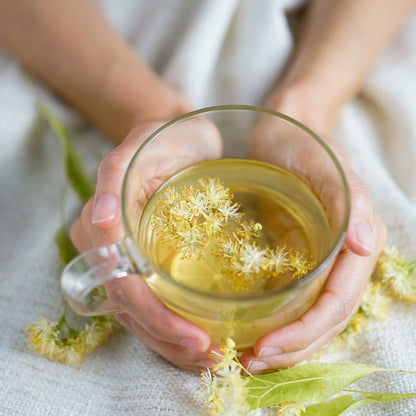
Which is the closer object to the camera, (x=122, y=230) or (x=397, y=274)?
(x=122, y=230)

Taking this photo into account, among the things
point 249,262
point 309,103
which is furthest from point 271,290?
point 309,103

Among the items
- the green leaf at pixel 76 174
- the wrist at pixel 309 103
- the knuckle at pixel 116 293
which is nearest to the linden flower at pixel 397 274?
the wrist at pixel 309 103

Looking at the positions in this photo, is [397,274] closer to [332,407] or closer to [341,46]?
[332,407]

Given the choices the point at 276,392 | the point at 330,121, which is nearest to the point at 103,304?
the point at 276,392

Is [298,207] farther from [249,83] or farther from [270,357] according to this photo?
[249,83]

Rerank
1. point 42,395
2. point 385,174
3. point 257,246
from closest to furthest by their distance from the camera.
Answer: point 257,246
point 42,395
point 385,174

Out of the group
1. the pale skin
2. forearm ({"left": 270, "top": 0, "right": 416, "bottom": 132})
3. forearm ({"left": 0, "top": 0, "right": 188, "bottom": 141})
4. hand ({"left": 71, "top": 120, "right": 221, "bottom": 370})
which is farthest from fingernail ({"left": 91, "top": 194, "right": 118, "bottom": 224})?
forearm ({"left": 270, "top": 0, "right": 416, "bottom": 132})

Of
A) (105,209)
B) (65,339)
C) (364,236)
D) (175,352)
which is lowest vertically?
(65,339)
